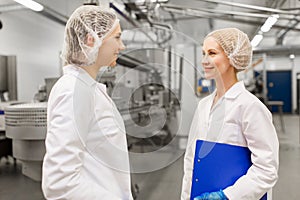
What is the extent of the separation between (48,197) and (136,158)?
359mm

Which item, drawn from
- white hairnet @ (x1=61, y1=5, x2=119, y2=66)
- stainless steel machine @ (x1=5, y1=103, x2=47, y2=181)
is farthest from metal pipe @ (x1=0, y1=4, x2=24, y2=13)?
white hairnet @ (x1=61, y1=5, x2=119, y2=66)

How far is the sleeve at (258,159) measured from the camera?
804mm

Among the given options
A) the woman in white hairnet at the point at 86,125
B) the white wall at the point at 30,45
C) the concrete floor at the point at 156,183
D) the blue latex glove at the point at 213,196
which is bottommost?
the concrete floor at the point at 156,183

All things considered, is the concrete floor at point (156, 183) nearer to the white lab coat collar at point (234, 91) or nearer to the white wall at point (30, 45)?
the white lab coat collar at point (234, 91)

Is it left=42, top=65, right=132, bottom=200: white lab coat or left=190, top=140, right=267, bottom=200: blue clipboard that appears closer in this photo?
left=42, top=65, right=132, bottom=200: white lab coat

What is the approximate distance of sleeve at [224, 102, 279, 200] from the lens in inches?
31.6

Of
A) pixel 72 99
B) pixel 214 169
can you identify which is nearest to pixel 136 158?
pixel 214 169

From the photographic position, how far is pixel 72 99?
0.66m

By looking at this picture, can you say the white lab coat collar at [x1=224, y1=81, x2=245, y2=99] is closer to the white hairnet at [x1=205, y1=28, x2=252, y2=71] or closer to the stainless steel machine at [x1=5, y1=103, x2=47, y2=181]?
the white hairnet at [x1=205, y1=28, x2=252, y2=71]

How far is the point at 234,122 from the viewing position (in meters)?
0.89

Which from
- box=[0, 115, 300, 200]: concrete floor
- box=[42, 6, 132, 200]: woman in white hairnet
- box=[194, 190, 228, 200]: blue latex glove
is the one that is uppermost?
box=[42, 6, 132, 200]: woman in white hairnet

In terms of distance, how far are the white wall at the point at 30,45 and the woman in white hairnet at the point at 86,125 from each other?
3892 millimetres

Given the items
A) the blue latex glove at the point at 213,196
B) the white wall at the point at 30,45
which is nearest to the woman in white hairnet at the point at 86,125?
the blue latex glove at the point at 213,196

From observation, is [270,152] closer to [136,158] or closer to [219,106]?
[219,106]
